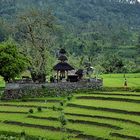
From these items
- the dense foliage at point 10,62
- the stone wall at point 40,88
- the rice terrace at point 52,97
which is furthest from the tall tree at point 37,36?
the stone wall at point 40,88

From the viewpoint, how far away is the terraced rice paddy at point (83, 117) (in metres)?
34.2

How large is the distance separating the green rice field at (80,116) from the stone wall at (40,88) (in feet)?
4.39

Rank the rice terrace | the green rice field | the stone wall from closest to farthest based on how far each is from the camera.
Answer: the green rice field, the rice terrace, the stone wall

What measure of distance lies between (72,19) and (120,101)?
489 ft

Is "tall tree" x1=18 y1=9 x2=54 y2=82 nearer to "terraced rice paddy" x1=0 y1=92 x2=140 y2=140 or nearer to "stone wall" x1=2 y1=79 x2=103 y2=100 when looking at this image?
"stone wall" x1=2 y1=79 x2=103 y2=100

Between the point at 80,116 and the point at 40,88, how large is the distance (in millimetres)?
12985

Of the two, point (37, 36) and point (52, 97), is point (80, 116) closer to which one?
point (52, 97)

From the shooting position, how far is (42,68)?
191 feet

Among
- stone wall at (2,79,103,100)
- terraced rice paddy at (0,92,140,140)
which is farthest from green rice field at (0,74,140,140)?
stone wall at (2,79,103,100)

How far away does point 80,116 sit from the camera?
39.6 metres

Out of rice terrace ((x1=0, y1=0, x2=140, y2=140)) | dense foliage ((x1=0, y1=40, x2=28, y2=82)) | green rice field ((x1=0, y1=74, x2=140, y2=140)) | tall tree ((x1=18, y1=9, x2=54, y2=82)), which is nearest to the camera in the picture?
green rice field ((x1=0, y1=74, x2=140, y2=140))

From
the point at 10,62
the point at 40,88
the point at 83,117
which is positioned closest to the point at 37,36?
the point at 10,62

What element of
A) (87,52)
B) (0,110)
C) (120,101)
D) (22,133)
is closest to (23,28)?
(0,110)

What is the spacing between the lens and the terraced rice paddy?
3416cm
